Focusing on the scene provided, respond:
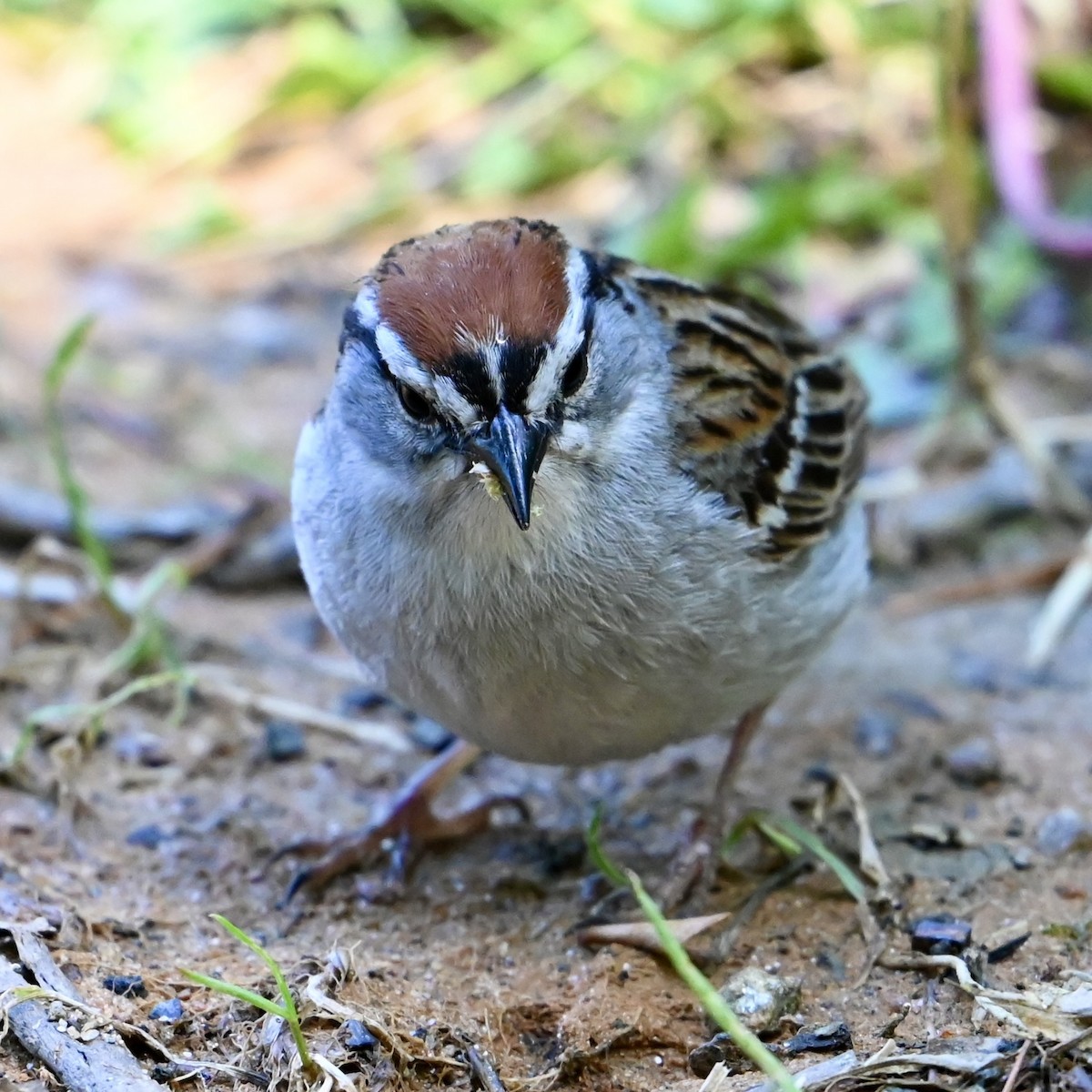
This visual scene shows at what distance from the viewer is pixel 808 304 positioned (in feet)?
18.3

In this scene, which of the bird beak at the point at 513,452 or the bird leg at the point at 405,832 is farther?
the bird leg at the point at 405,832

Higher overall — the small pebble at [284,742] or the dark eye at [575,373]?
the dark eye at [575,373]

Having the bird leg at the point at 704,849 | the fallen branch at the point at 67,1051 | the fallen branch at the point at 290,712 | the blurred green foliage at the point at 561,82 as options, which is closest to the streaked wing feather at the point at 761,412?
the bird leg at the point at 704,849

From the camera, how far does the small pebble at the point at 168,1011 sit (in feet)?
7.64

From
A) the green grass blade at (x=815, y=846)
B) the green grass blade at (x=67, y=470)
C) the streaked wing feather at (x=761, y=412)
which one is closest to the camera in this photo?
the green grass blade at (x=815, y=846)

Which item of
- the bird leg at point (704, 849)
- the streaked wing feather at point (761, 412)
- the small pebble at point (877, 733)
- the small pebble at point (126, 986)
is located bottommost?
the small pebble at point (877, 733)

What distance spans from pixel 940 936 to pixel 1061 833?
52 centimetres

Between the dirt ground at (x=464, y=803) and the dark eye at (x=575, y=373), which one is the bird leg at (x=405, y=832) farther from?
the dark eye at (x=575, y=373)

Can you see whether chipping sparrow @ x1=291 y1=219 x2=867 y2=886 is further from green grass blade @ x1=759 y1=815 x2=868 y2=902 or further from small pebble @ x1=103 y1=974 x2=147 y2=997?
small pebble @ x1=103 y1=974 x2=147 y2=997

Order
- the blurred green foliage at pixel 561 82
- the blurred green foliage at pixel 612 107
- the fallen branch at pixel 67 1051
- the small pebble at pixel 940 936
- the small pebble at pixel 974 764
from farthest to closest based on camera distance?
the blurred green foliage at pixel 561 82
the blurred green foliage at pixel 612 107
the small pebble at pixel 974 764
the small pebble at pixel 940 936
the fallen branch at pixel 67 1051

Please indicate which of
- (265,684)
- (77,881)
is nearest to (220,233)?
(265,684)

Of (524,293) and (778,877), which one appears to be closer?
(524,293)

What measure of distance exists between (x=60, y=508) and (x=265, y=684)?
99 cm

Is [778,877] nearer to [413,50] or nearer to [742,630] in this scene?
[742,630]
